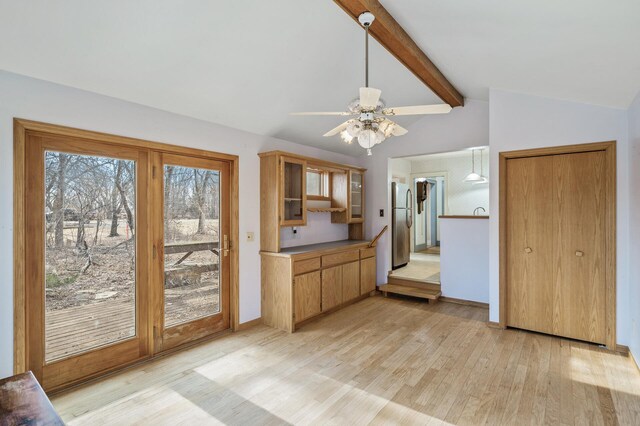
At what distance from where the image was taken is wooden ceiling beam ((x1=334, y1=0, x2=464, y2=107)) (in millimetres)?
2277

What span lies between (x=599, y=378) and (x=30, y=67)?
4.84 meters

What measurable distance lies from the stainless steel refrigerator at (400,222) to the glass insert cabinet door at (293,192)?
200 cm

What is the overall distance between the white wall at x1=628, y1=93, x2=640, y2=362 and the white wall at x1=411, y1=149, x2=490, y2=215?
A: 431 centimetres

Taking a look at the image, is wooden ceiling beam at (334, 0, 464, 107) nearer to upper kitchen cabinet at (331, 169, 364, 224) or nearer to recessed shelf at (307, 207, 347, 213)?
upper kitchen cabinet at (331, 169, 364, 224)

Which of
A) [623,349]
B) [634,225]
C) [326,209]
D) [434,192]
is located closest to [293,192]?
[326,209]

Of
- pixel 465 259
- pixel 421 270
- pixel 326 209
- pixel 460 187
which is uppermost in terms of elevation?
pixel 460 187

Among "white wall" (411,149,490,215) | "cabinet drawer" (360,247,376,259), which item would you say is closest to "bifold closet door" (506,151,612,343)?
"cabinet drawer" (360,247,376,259)

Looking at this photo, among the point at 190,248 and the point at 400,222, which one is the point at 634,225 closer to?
the point at 400,222

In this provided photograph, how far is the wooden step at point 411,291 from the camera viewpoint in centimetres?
470

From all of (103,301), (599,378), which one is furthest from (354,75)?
(599,378)

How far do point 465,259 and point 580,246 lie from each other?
4.91 feet

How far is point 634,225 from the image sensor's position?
115 inches

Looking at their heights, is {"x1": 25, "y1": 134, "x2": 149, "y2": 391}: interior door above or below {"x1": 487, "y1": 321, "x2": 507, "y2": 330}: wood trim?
above

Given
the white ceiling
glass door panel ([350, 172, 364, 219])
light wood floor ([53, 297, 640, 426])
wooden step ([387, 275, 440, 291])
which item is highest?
the white ceiling
